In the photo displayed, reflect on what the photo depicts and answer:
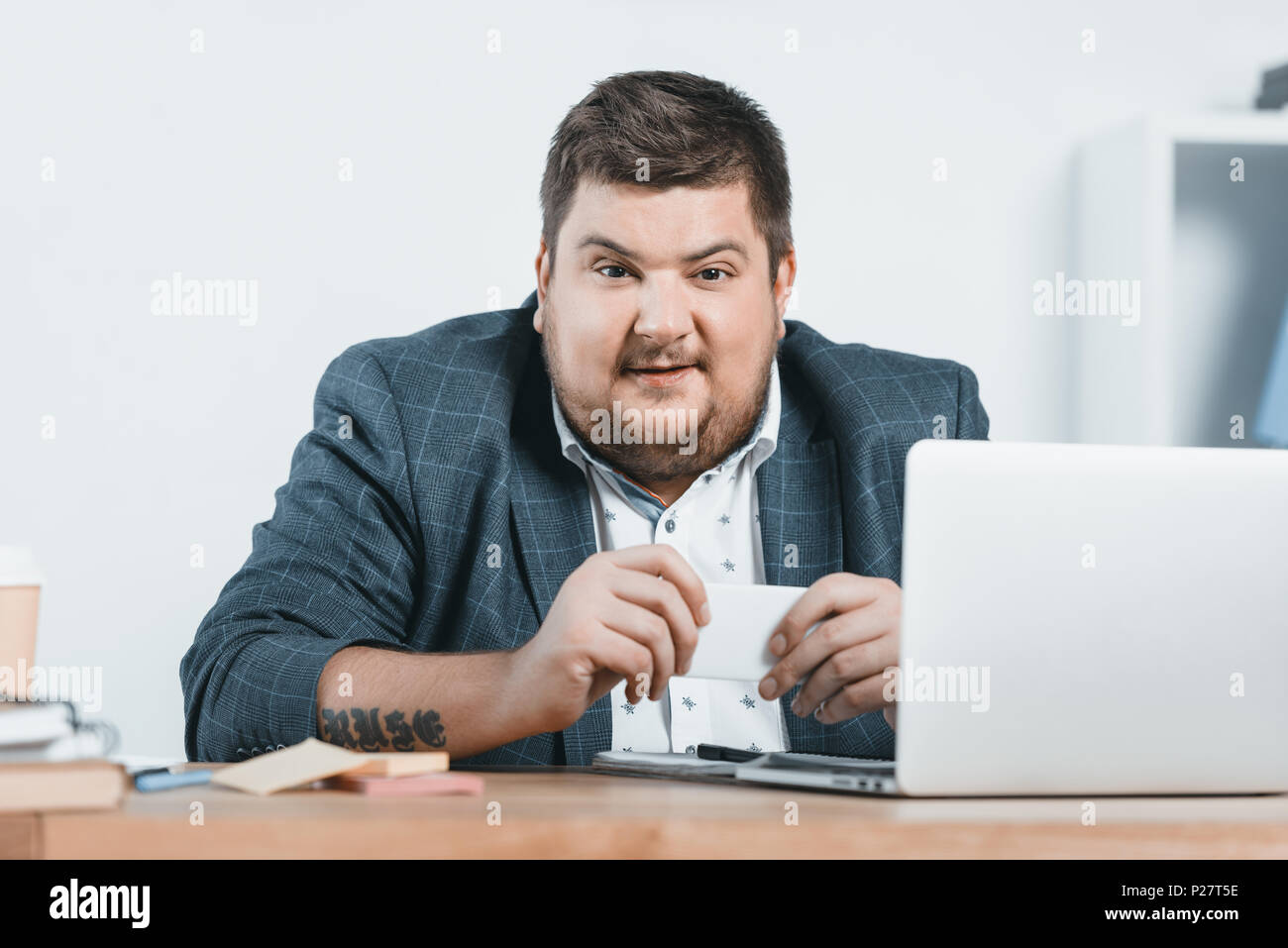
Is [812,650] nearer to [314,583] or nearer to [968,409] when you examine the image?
[314,583]

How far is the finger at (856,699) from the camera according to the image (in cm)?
114

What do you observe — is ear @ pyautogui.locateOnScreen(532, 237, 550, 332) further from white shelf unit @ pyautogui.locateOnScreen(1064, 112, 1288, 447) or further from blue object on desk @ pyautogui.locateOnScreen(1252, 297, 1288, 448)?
blue object on desk @ pyautogui.locateOnScreen(1252, 297, 1288, 448)

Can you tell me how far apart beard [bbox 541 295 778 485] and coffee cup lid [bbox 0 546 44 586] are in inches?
33.8

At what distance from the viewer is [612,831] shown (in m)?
0.71

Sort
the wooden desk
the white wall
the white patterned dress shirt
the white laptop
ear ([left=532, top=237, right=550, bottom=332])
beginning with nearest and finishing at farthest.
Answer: the wooden desk, the white laptop, the white patterned dress shirt, ear ([left=532, top=237, right=550, bottom=332]), the white wall

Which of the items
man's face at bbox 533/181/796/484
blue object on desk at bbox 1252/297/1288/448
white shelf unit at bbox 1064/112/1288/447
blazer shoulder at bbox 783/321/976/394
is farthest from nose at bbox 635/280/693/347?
blue object on desk at bbox 1252/297/1288/448

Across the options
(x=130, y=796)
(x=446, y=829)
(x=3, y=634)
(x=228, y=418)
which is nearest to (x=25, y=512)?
(x=228, y=418)

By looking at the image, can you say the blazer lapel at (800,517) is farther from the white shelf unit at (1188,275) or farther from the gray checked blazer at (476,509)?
the white shelf unit at (1188,275)

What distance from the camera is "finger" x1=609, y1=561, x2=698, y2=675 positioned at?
1034 mm

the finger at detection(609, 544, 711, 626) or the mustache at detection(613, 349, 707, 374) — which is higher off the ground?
the mustache at detection(613, 349, 707, 374)

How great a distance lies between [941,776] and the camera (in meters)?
0.85

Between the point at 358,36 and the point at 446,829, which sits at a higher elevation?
the point at 358,36
